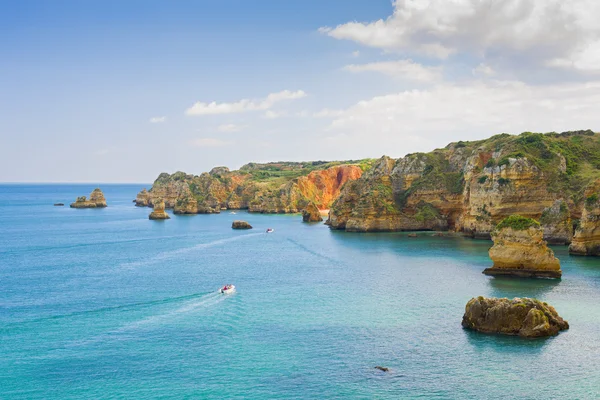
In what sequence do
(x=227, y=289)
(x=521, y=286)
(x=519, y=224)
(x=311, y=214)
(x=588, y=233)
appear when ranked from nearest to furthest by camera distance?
(x=227, y=289) < (x=521, y=286) < (x=519, y=224) < (x=588, y=233) < (x=311, y=214)

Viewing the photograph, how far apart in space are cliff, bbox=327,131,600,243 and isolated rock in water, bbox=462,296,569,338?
169ft

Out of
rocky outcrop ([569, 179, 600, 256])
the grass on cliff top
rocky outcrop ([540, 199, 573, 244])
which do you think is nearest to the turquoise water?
rocky outcrop ([569, 179, 600, 256])

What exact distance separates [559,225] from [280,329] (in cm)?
6335

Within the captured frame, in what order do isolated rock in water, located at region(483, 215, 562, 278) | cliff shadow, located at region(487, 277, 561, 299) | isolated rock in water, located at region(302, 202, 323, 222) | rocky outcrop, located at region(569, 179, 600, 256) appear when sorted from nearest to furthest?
1. cliff shadow, located at region(487, 277, 561, 299)
2. isolated rock in water, located at region(483, 215, 562, 278)
3. rocky outcrop, located at region(569, 179, 600, 256)
4. isolated rock in water, located at region(302, 202, 323, 222)

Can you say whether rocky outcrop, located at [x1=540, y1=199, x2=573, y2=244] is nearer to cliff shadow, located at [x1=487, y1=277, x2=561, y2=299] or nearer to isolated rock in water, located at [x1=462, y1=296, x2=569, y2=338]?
cliff shadow, located at [x1=487, y1=277, x2=561, y2=299]

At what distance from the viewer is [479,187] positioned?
106125 mm

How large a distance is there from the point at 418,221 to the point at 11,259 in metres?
78.8

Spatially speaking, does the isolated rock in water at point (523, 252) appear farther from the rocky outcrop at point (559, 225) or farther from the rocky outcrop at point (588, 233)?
the rocky outcrop at point (559, 225)

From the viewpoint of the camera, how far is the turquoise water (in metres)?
35.6

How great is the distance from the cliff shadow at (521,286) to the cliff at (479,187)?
101 ft

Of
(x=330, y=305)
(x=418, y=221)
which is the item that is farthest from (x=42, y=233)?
(x=330, y=305)

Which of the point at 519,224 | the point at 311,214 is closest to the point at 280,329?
the point at 519,224

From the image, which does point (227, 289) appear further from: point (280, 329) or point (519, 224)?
point (519, 224)

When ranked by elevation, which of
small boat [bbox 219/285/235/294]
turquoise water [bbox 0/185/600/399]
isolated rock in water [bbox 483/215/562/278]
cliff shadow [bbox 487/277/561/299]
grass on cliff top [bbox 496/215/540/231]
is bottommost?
turquoise water [bbox 0/185/600/399]
